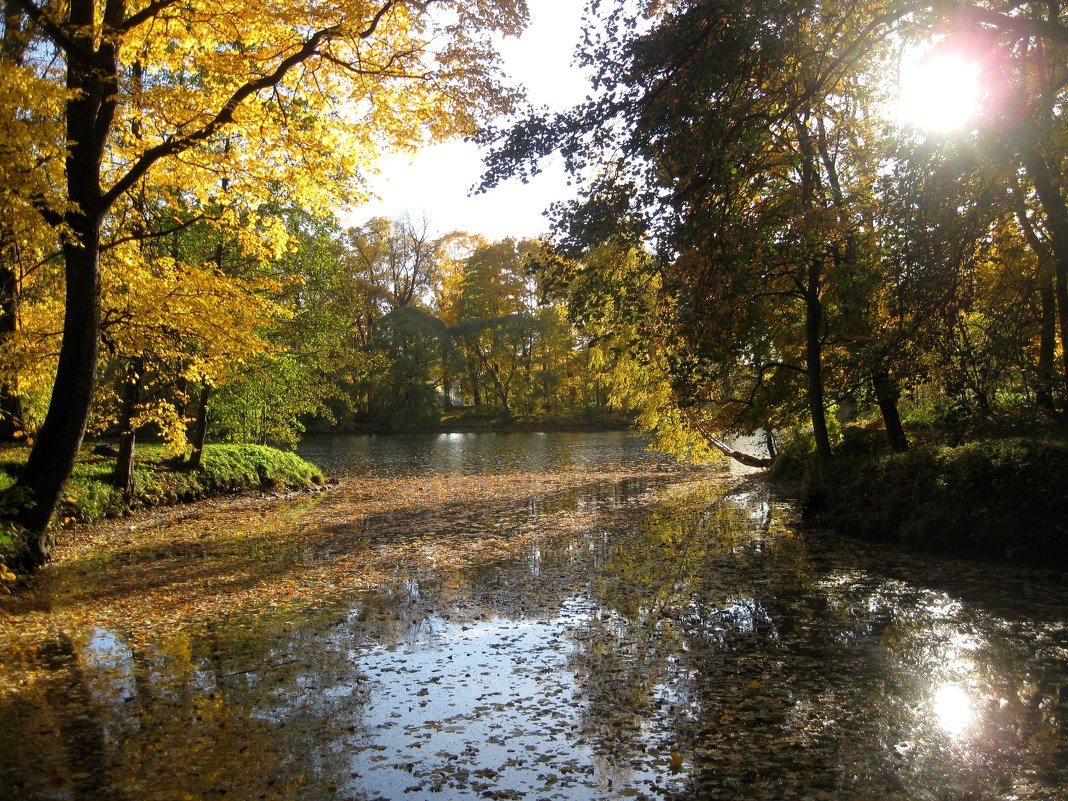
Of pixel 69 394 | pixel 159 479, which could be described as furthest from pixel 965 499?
pixel 159 479

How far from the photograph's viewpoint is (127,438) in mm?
14547

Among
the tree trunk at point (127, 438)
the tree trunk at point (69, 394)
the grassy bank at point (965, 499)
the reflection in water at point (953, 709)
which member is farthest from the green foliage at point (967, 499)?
the tree trunk at point (127, 438)

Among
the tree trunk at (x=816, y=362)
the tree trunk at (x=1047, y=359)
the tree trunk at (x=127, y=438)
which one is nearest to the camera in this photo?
the tree trunk at (x=1047, y=359)

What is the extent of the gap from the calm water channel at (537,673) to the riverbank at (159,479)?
7.88ft

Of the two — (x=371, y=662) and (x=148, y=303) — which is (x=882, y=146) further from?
(x=148, y=303)

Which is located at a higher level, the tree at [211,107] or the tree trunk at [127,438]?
the tree at [211,107]

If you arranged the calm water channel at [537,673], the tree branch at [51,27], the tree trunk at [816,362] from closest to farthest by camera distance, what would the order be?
the calm water channel at [537,673] < the tree branch at [51,27] < the tree trunk at [816,362]

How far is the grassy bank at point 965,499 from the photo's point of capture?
9008 millimetres

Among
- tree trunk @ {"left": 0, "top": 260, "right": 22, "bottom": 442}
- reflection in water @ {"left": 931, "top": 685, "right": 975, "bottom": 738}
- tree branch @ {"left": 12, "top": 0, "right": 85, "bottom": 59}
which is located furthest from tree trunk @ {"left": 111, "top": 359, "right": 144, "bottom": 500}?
reflection in water @ {"left": 931, "top": 685, "right": 975, "bottom": 738}

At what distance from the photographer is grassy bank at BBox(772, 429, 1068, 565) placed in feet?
29.6

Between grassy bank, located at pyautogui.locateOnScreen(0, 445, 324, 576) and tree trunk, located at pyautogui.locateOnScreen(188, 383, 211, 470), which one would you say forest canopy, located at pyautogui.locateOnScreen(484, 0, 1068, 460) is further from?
tree trunk, located at pyautogui.locateOnScreen(188, 383, 211, 470)

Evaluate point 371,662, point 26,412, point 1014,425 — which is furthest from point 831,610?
point 26,412

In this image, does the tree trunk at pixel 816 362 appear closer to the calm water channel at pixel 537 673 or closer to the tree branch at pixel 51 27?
the calm water channel at pixel 537 673

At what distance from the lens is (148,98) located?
31.1 ft
